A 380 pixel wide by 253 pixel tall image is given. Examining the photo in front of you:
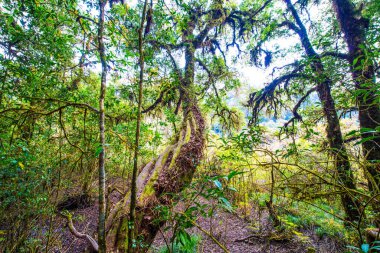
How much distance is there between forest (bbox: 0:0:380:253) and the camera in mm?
1975

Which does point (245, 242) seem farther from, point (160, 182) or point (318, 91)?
point (318, 91)

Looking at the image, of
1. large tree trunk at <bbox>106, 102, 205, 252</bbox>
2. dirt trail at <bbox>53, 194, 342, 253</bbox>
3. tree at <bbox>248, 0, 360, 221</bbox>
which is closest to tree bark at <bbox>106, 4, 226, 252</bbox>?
large tree trunk at <bbox>106, 102, 205, 252</bbox>

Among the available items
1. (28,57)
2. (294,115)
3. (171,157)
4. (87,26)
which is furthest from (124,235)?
(294,115)

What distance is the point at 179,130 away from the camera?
4.84 m

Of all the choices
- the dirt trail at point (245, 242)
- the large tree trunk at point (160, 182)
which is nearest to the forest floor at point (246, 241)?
the dirt trail at point (245, 242)

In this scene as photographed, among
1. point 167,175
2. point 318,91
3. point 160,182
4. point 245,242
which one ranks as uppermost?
point 318,91

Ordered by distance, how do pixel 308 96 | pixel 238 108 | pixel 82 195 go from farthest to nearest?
pixel 238 108
pixel 82 195
pixel 308 96

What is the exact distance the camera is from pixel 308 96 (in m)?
4.95

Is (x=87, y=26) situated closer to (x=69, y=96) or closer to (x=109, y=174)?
(x=69, y=96)

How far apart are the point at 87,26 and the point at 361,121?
215 inches

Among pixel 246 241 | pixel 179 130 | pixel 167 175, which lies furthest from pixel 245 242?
pixel 179 130

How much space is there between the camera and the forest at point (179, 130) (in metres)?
1.97

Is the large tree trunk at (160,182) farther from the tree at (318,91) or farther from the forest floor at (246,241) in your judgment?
the tree at (318,91)

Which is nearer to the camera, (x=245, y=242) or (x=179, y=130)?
(x=245, y=242)
